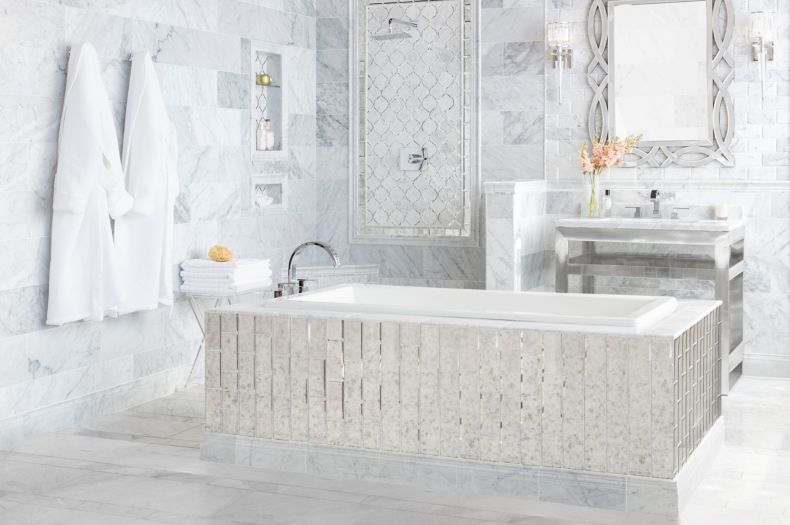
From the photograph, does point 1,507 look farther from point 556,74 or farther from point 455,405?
point 556,74

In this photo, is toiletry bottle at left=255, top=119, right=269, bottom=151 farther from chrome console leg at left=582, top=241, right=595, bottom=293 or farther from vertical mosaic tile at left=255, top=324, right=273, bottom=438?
vertical mosaic tile at left=255, top=324, right=273, bottom=438

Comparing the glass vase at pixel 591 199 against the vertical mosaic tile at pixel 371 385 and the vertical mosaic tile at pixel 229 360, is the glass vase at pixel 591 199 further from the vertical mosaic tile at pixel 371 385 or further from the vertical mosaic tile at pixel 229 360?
the vertical mosaic tile at pixel 229 360

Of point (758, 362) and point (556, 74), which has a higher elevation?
point (556, 74)

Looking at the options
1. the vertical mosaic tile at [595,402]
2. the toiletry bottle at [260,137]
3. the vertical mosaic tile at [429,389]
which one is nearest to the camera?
the vertical mosaic tile at [595,402]

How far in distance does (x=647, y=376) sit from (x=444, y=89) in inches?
131

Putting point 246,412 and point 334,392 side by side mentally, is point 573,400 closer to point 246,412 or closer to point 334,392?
point 334,392

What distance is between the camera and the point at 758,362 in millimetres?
5805

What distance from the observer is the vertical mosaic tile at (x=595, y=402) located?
3559mm

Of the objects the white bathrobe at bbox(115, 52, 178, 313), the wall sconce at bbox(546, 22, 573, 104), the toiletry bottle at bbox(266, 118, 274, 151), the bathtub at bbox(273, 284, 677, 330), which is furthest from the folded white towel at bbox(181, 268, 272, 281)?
the wall sconce at bbox(546, 22, 573, 104)

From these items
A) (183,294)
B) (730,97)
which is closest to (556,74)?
(730,97)

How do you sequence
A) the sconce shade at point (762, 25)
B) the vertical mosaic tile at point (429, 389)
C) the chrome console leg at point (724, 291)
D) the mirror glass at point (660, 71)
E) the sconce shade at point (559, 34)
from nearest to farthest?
the vertical mosaic tile at point (429, 389) → the chrome console leg at point (724, 291) → the sconce shade at point (762, 25) → the mirror glass at point (660, 71) → the sconce shade at point (559, 34)

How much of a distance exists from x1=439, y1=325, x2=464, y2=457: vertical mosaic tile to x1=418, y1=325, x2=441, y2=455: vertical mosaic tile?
1 centimetres

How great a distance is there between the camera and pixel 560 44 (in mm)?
6055

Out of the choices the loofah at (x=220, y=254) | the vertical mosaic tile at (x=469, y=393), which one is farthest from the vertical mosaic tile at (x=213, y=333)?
the loofah at (x=220, y=254)
